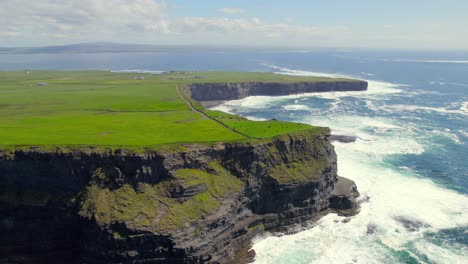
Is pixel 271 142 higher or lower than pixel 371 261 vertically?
Answer: higher

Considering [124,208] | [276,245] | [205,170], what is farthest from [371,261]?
[124,208]

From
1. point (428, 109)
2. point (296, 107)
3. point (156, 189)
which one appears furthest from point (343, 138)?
point (156, 189)

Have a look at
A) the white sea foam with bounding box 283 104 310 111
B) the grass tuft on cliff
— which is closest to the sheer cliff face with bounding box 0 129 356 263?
the grass tuft on cliff

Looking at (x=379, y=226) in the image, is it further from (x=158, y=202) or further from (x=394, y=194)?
(x=158, y=202)

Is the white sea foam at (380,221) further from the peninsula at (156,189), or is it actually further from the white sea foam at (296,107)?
the white sea foam at (296,107)

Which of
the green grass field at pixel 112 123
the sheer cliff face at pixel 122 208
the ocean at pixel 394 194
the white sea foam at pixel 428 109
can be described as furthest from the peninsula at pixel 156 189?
the white sea foam at pixel 428 109

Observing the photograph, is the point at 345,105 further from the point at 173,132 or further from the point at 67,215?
the point at 67,215
